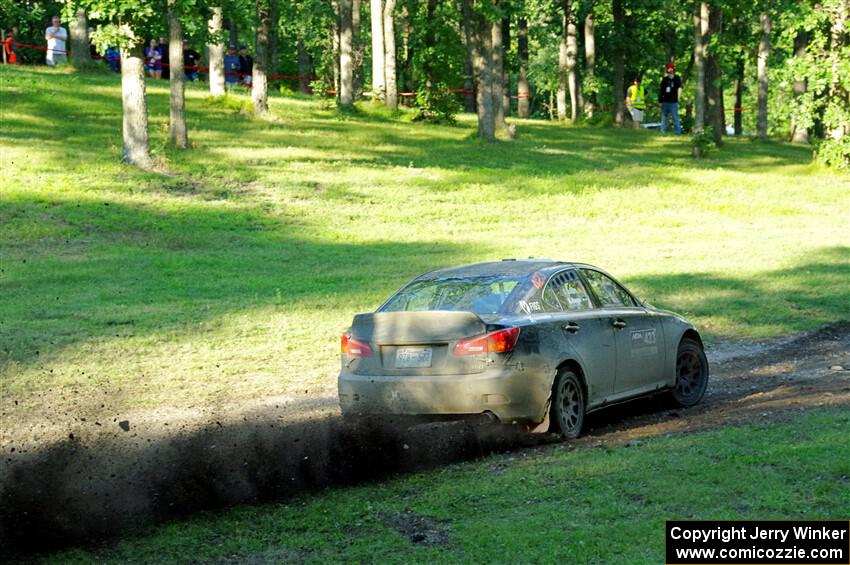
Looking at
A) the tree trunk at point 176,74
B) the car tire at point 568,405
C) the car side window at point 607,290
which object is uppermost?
the tree trunk at point 176,74

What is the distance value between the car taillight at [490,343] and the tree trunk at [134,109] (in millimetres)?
18891

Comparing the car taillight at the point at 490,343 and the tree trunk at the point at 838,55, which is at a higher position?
the tree trunk at the point at 838,55

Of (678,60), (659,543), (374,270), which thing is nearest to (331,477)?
(659,543)

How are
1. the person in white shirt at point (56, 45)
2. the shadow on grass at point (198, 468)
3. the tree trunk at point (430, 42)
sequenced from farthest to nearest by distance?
the tree trunk at point (430, 42)
the person in white shirt at point (56, 45)
the shadow on grass at point (198, 468)

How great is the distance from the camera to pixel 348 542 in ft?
23.0

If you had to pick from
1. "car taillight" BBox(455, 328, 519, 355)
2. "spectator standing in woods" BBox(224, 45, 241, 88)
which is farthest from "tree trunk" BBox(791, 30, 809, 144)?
"car taillight" BBox(455, 328, 519, 355)

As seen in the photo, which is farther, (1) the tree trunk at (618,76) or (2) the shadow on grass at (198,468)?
(1) the tree trunk at (618,76)

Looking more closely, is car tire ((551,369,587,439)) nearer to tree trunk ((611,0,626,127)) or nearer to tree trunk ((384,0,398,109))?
tree trunk ((384,0,398,109))

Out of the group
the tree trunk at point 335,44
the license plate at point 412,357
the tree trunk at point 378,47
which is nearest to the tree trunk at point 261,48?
the tree trunk at point 378,47

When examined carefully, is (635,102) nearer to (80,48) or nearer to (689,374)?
(80,48)

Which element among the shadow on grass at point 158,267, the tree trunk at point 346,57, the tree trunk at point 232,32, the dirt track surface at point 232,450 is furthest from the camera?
the tree trunk at point 232,32

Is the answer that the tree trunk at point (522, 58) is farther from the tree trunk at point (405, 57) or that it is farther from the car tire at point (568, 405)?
the car tire at point (568, 405)

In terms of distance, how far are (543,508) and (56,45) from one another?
44.2 m

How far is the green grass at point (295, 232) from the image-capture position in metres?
15.2
